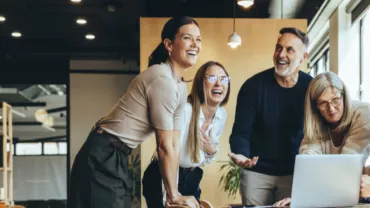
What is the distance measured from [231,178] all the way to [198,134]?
4870mm

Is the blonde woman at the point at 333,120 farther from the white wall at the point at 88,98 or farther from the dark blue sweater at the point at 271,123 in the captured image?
the white wall at the point at 88,98

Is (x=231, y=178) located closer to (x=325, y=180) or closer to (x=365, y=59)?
(x=365, y=59)

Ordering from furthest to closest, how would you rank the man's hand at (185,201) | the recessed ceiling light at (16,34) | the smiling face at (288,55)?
the recessed ceiling light at (16,34)
the smiling face at (288,55)
the man's hand at (185,201)

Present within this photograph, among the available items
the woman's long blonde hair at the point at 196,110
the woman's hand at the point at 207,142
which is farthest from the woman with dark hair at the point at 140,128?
the woman's hand at the point at 207,142

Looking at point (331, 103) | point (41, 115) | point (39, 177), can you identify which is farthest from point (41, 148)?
point (331, 103)

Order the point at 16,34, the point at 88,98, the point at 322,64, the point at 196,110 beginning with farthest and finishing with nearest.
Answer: the point at 88,98 → the point at 322,64 → the point at 16,34 → the point at 196,110

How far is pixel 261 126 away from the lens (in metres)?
3.35

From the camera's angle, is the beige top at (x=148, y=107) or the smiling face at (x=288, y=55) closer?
the beige top at (x=148, y=107)

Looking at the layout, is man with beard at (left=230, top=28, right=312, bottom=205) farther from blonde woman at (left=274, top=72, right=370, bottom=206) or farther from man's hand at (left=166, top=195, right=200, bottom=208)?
man's hand at (left=166, top=195, right=200, bottom=208)

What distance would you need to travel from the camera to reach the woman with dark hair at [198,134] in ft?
11.3

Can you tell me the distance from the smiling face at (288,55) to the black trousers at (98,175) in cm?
104

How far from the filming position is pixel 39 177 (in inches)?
484

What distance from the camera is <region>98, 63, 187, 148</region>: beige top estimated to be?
2531 millimetres

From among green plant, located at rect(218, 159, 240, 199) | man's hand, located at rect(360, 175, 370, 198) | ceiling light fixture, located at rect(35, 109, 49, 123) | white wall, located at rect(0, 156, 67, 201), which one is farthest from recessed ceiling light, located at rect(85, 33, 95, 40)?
man's hand, located at rect(360, 175, 370, 198)
